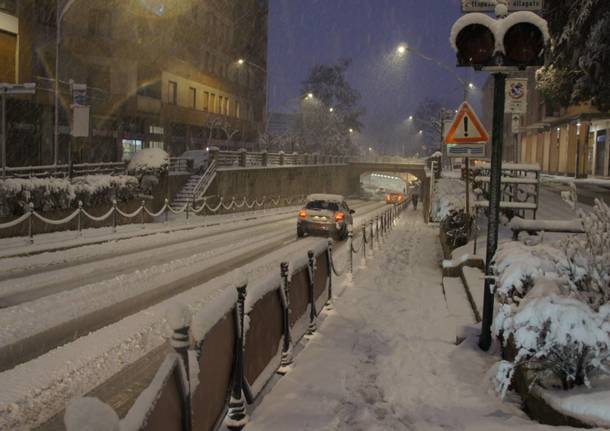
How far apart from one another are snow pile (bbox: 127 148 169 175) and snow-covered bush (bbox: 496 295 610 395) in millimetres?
25293

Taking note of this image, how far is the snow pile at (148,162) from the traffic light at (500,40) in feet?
76.9

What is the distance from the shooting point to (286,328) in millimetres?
6852

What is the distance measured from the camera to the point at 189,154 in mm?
42219

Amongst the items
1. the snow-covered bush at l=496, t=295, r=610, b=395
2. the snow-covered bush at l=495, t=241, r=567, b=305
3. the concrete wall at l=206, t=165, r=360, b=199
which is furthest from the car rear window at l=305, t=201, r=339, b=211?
the snow-covered bush at l=496, t=295, r=610, b=395

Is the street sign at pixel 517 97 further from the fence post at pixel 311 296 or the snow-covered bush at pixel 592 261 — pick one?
the fence post at pixel 311 296

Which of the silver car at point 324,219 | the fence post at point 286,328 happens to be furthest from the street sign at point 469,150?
the silver car at point 324,219

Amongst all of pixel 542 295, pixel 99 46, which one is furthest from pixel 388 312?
pixel 99 46

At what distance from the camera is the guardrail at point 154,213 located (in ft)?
58.2

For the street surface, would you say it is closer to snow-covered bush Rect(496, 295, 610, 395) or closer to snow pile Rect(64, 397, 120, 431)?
snow pile Rect(64, 397, 120, 431)

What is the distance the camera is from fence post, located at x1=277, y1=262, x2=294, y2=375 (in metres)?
6.66

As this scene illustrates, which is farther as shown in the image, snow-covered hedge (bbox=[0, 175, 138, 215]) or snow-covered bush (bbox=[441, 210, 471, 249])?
snow-covered hedge (bbox=[0, 175, 138, 215])

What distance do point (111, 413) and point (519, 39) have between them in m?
6.27

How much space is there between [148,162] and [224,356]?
25.5 meters

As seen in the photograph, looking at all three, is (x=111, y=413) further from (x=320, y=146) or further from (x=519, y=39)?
(x=320, y=146)
